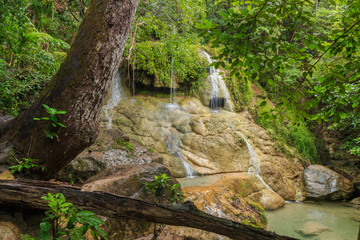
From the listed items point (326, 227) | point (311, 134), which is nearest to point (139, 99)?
point (326, 227)

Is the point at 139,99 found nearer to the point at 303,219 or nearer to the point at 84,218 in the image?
the point at 303,219

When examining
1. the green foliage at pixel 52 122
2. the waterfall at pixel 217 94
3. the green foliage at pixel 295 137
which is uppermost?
the waterfall at pixel 217 94

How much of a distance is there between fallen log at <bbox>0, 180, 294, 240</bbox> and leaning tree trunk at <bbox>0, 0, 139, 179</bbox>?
0.66m

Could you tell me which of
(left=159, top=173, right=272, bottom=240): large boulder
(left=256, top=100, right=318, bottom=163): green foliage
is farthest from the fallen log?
(left=256, top=100, right=318, bottom=163): green foliage

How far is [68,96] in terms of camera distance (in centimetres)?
228

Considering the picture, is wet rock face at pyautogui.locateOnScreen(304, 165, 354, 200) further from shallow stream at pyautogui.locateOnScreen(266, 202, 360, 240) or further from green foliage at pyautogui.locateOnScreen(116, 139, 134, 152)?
green foliage at pyautogui.locateOnScreen(116, 139, 134, 152)

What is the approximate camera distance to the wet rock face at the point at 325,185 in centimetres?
820

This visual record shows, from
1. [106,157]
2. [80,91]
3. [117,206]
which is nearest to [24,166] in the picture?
[80,91]

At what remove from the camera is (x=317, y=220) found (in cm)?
624

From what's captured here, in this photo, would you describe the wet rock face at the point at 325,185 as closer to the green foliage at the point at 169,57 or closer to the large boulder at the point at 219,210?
the large boulder at the point at 219,210

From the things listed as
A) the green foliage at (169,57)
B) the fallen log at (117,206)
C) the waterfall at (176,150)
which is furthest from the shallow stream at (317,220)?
the green foliage at (169,57)

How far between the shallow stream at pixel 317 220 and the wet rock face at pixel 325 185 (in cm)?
37

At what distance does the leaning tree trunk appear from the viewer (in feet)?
7.48

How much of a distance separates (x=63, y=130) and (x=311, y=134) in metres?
13.0
